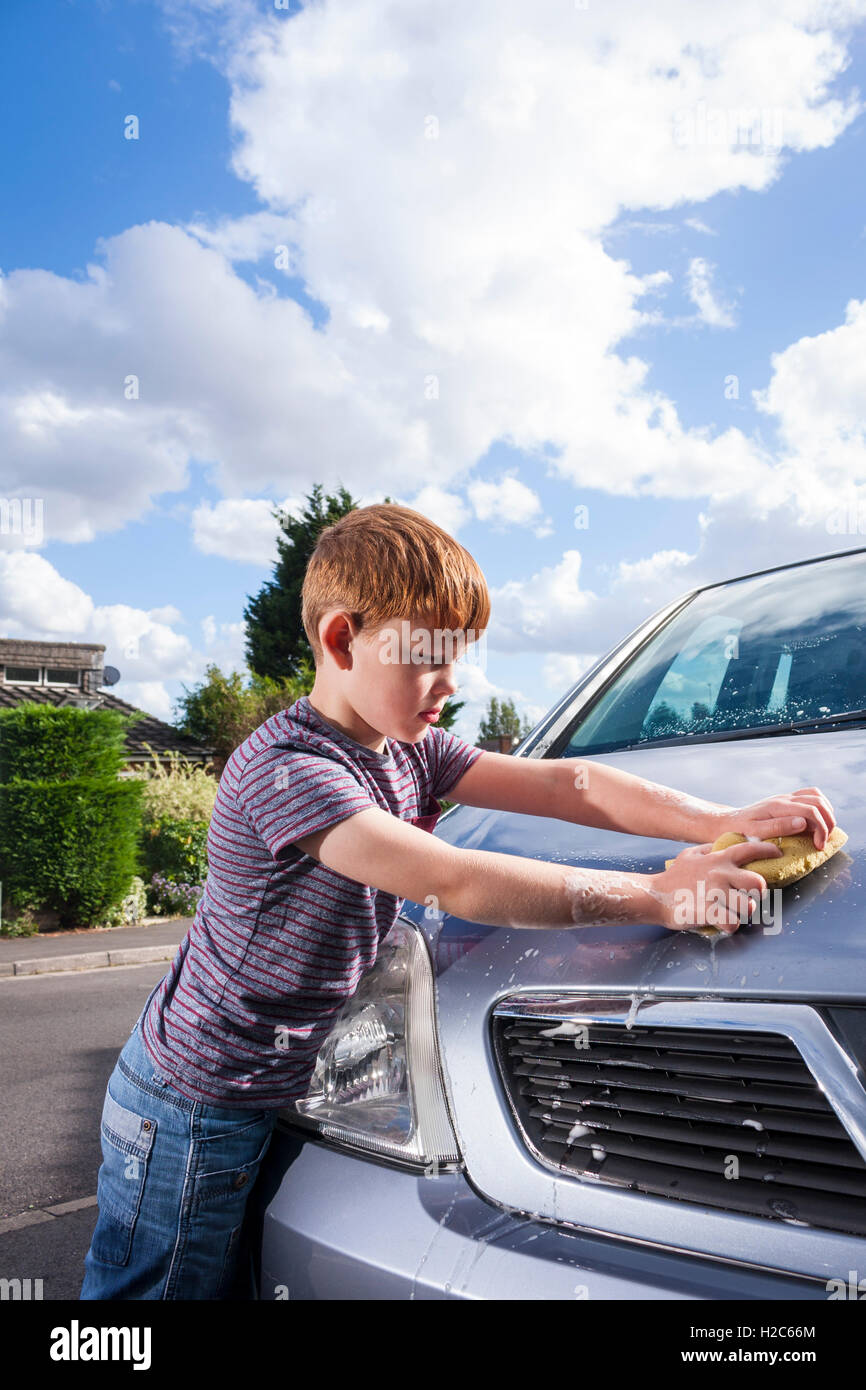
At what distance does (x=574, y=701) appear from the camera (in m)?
2.53

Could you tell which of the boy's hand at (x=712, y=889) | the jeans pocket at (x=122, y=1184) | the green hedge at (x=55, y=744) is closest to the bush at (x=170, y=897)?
the green hedge at (x=55, y=744)

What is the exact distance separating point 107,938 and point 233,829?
10.0 meters

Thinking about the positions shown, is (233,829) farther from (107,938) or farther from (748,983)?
(107,938)

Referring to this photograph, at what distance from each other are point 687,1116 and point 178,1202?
727mm

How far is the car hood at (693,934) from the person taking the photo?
1117 millimetres

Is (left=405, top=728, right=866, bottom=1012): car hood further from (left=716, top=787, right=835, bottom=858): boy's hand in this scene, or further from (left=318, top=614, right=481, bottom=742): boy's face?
(left=318, top=614, right=481, bottom=742): boy's face

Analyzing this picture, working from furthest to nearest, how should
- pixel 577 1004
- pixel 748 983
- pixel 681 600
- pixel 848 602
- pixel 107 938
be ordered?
pixel 107 938 → pixel 681 600 → pixel 848 602 → pixel 577 1004 → pixel 748 983

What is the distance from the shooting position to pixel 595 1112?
1251 millimetres

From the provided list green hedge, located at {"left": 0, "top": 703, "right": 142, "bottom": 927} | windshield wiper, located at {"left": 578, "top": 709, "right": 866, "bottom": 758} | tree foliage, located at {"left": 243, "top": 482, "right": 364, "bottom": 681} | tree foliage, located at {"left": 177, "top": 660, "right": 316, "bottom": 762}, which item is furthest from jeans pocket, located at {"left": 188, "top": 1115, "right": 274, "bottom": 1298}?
tree foliage, located at {"left": 243, "top": 482, "right": 364, "bottom": 681}

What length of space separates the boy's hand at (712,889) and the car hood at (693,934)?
0.8 inches

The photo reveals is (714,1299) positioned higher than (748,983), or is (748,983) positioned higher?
(748,983)

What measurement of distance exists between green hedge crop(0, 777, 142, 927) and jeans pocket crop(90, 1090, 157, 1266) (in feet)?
34.2

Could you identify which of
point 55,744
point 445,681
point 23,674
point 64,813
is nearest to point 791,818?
point 445,681
